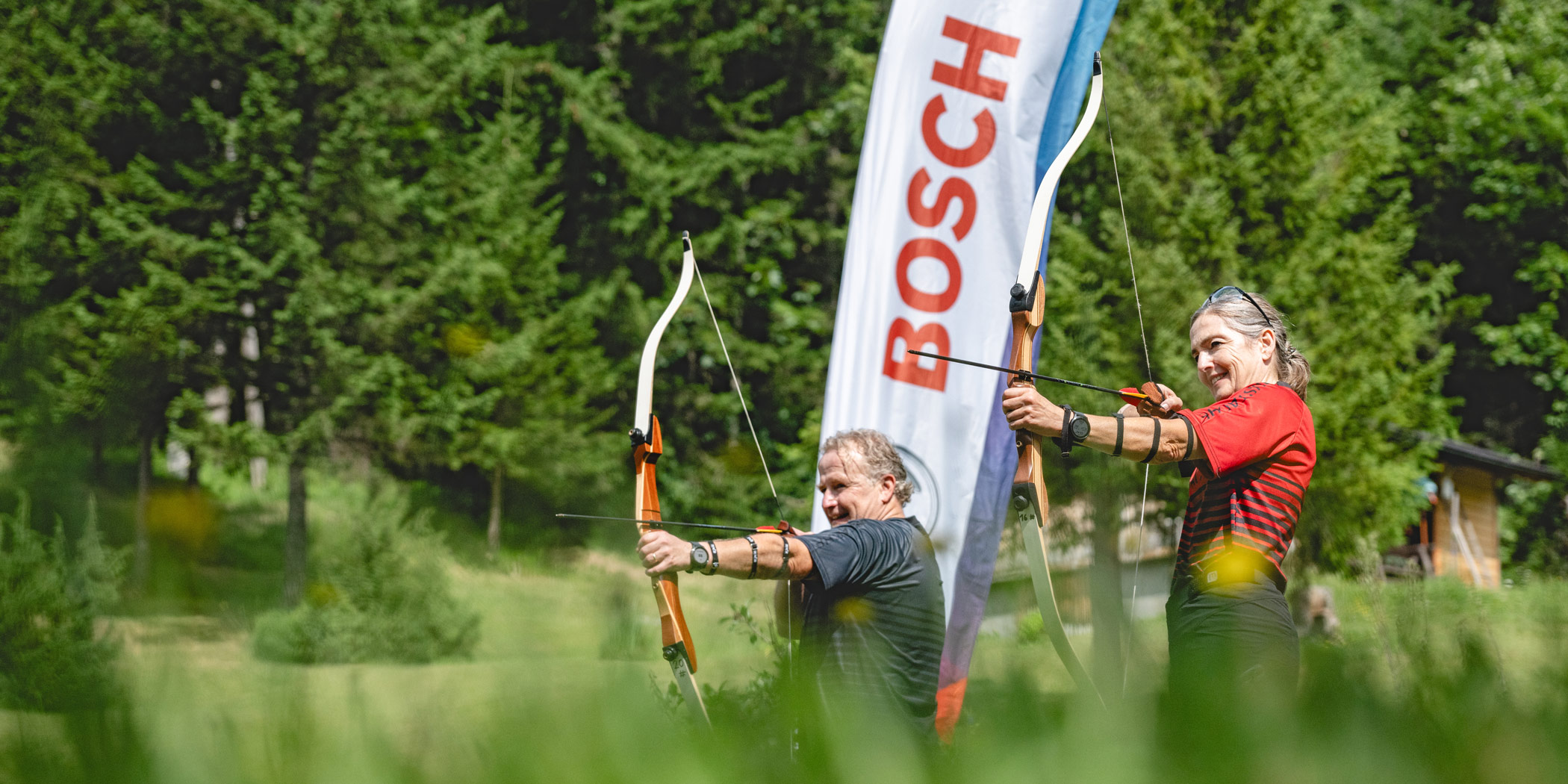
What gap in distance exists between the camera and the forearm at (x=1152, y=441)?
7.52ft

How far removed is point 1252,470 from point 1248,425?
11 cm

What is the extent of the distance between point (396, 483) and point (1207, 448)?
1537cm

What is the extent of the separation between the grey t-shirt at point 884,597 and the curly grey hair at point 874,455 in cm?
21

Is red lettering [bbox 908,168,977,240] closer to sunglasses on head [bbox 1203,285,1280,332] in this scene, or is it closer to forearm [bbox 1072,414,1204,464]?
sunglasses on head [bbox 1203,285,1280,332]

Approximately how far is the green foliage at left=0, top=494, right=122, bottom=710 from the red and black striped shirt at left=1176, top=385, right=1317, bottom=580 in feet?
6.23

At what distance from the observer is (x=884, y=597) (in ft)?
8.91


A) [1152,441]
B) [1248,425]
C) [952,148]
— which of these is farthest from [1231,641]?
[952,148]

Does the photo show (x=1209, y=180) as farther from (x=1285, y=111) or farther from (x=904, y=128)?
(x=904, y=128)

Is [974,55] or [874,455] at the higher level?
[974,55]

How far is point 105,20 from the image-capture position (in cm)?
1423

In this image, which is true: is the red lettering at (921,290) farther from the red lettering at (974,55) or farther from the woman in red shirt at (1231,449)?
the woman in red shirt at (1231,449)

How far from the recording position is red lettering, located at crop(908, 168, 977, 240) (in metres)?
5.06

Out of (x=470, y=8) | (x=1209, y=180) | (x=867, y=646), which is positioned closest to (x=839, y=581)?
(x=867, y=646)

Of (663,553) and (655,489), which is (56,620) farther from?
(655,489)
